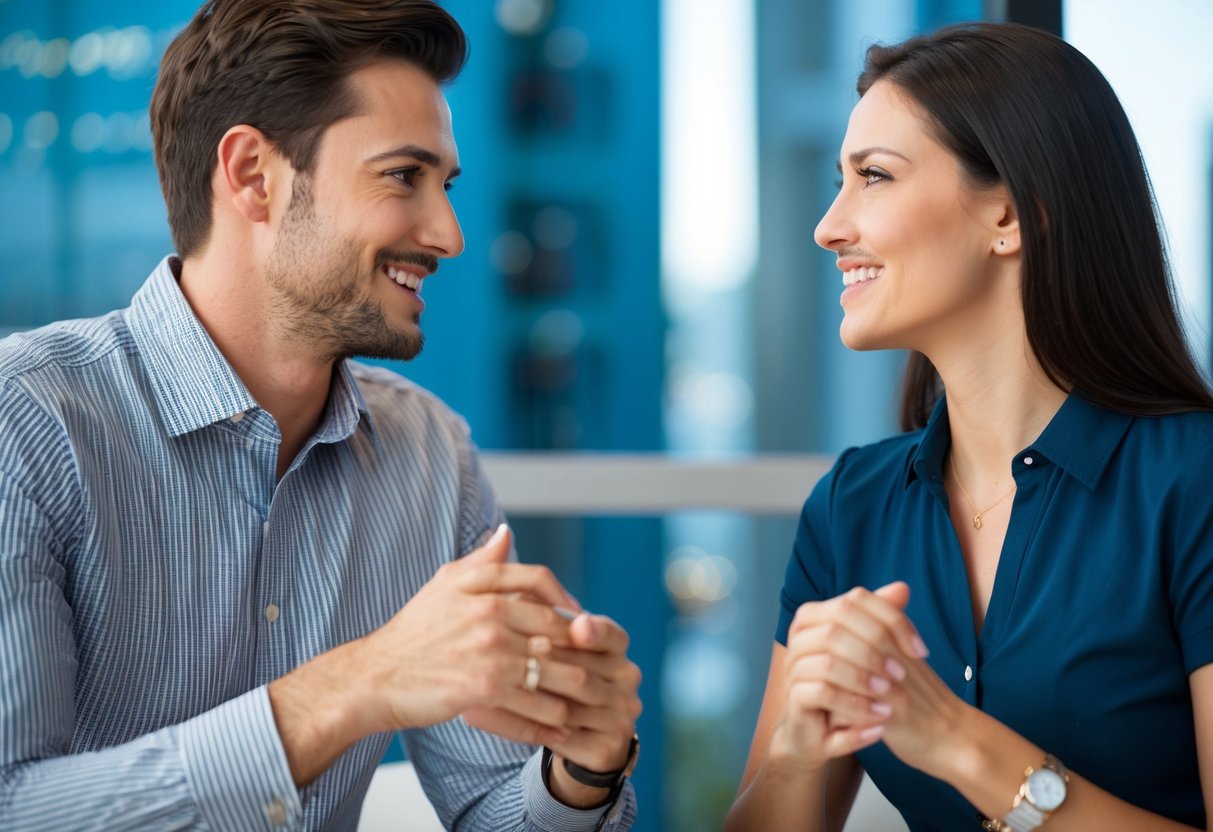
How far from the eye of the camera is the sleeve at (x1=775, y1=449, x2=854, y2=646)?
1744 mm

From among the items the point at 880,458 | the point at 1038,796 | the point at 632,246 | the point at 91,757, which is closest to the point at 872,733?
the point at 1038,796

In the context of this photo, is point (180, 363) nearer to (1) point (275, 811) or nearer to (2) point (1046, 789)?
(1) point (275, 811)

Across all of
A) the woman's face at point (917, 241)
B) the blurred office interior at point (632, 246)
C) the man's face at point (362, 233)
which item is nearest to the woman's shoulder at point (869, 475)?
the woman's face at point (917, 241)

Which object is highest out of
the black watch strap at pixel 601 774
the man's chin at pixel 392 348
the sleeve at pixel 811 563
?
the man's chin at pixel 392 348

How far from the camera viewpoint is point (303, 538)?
5.31 feet

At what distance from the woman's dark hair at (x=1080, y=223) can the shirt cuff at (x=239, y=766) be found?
3.41 ft

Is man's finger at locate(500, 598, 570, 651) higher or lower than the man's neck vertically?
lower

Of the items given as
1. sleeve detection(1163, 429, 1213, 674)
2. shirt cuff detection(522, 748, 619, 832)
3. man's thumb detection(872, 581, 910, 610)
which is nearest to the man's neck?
shirt cuff detection(522, 748, 619, 832)

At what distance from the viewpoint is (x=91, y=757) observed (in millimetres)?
1249

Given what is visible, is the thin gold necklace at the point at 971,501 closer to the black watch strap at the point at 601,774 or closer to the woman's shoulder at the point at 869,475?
the woman's shoulder at the point at 869,475

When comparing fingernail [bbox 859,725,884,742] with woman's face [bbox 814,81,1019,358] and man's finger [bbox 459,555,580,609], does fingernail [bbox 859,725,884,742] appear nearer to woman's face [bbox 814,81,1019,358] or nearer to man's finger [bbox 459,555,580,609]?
man's finger [bbox 459,555,580,609]

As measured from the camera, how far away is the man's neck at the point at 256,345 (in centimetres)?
167

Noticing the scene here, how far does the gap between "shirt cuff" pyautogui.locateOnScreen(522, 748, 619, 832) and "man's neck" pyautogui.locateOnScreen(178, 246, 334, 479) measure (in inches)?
20.8

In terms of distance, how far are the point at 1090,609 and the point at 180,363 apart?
1152mm
